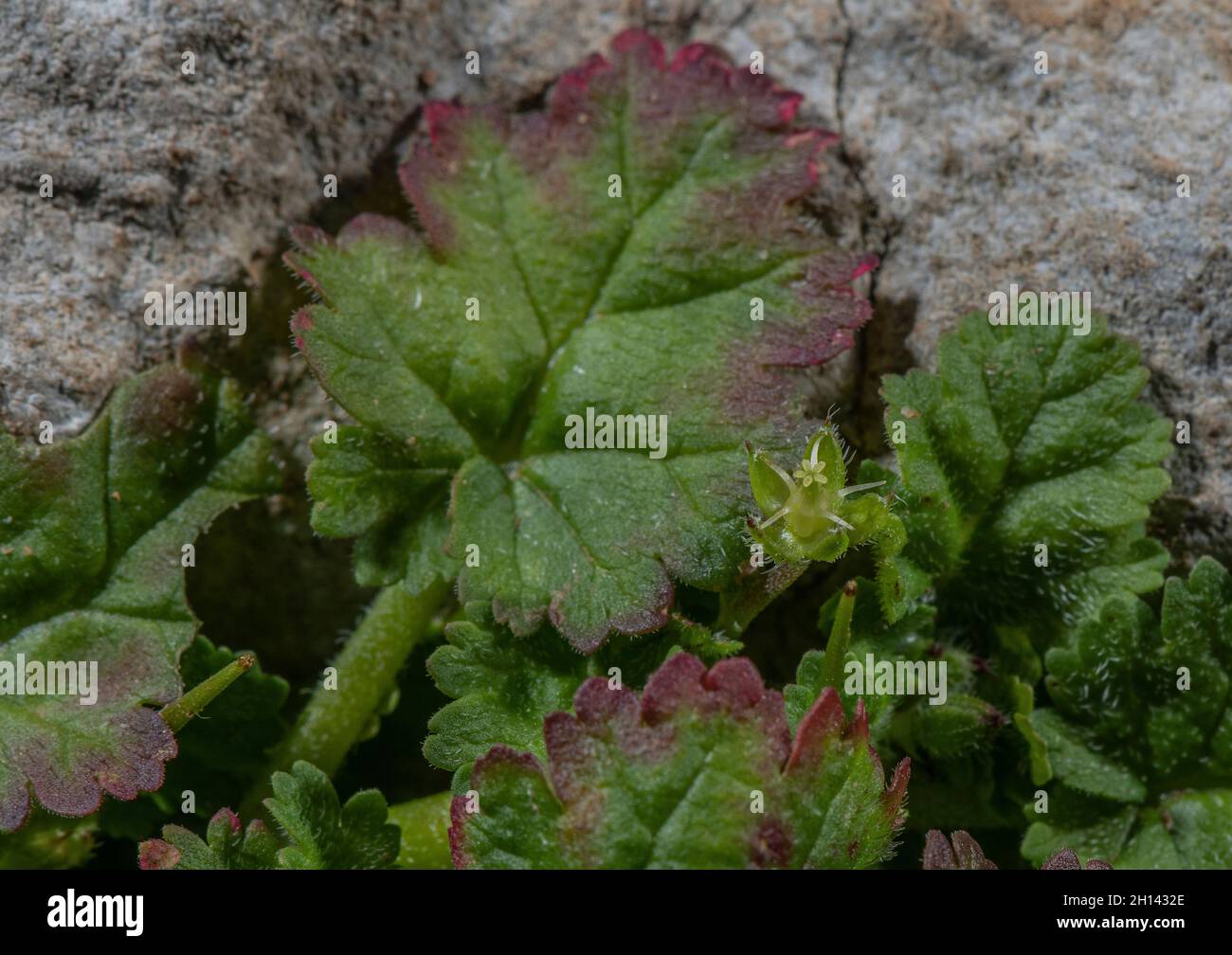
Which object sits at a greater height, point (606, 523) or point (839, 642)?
point (606, 523)

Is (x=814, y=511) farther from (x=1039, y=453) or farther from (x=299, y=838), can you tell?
(x=299, y=838)

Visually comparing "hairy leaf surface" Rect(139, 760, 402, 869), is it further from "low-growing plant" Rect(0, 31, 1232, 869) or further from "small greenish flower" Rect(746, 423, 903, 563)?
"small greenish flower" Rect(746, 423, 903, 563)

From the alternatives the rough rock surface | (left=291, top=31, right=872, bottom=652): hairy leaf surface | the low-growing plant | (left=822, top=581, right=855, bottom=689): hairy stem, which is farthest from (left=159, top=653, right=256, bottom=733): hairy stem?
(left=822, top=581, right=855, bottom=689): hairy stem

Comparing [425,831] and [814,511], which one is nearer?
[814,511]

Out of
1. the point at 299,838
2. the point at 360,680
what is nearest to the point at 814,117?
the point at 360,680

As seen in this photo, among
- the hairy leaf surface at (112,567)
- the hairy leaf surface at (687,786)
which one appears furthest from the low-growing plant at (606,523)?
the hairy leaf surface at (687,786)
